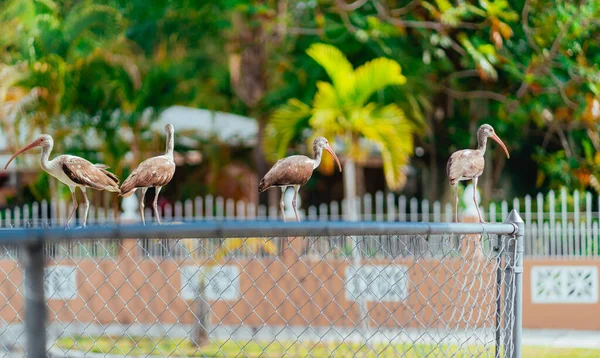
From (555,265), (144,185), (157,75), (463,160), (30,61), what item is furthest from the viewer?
(157,75)

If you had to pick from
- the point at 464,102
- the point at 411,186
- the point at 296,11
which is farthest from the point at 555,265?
the point at 411,186

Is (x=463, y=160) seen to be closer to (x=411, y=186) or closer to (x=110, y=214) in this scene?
(x=110, y=214)

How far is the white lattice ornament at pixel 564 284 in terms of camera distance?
1154 centimetres

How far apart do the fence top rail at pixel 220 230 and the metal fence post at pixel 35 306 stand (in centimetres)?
10

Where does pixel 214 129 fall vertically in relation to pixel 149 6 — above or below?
below

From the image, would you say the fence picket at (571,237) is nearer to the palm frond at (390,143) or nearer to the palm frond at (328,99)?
the palm frond at (390,143)

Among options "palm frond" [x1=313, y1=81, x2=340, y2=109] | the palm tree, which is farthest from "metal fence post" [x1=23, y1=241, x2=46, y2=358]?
"palm frond" [x1=313, y1=81, x2=340, y2=109]

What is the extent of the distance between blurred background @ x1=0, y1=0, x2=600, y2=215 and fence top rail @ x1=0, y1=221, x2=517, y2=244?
370 inches

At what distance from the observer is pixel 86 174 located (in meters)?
4.14

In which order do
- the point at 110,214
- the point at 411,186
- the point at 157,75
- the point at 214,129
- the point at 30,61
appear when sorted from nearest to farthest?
1. the point at 110,214
2. the point at 30,61
3. the point at 157,75
4. the point at 214,129
5. the point at 411,186

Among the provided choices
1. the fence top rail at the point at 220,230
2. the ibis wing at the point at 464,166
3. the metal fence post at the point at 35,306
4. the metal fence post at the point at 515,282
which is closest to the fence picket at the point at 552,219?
the ibis wing at the point at 464,166

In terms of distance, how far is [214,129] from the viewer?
1673 centimetres

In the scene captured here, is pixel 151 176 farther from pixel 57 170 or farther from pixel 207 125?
pixel 207 125

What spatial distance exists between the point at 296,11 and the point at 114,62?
3.22 metres
